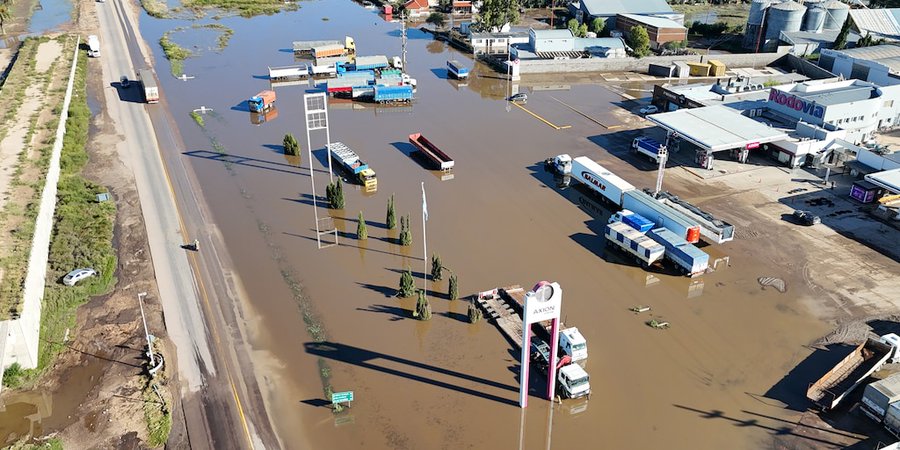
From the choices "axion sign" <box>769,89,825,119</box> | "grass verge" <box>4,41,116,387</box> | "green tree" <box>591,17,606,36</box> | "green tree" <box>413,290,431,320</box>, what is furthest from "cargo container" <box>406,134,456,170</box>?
"green tree" <box>591,17,606,36</box>

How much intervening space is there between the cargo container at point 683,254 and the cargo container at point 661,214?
0.65 metres

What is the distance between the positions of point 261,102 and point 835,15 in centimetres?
8208

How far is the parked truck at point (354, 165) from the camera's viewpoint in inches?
1984

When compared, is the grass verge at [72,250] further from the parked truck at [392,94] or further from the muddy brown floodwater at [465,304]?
the parked truck at [392,94]

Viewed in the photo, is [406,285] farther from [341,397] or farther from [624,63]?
[624,63]

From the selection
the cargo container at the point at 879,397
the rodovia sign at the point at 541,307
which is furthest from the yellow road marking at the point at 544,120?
the rodovia sign at the point at 541,307

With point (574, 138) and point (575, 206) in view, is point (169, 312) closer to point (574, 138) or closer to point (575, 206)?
point (575, 206)

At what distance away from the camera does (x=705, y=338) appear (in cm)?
3469

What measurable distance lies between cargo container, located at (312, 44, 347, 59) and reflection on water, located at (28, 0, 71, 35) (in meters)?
46.6

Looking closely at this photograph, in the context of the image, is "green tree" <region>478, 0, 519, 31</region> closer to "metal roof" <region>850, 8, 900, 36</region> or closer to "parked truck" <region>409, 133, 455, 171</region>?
"parked truck" <region>409, 133, 455, 171</region>

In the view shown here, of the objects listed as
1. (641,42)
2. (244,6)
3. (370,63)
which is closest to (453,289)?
(370,63)

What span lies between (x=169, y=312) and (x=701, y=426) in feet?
90.6

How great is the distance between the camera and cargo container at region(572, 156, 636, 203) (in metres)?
47.2

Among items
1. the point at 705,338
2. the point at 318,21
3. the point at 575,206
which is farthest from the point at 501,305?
the point at 318,21
